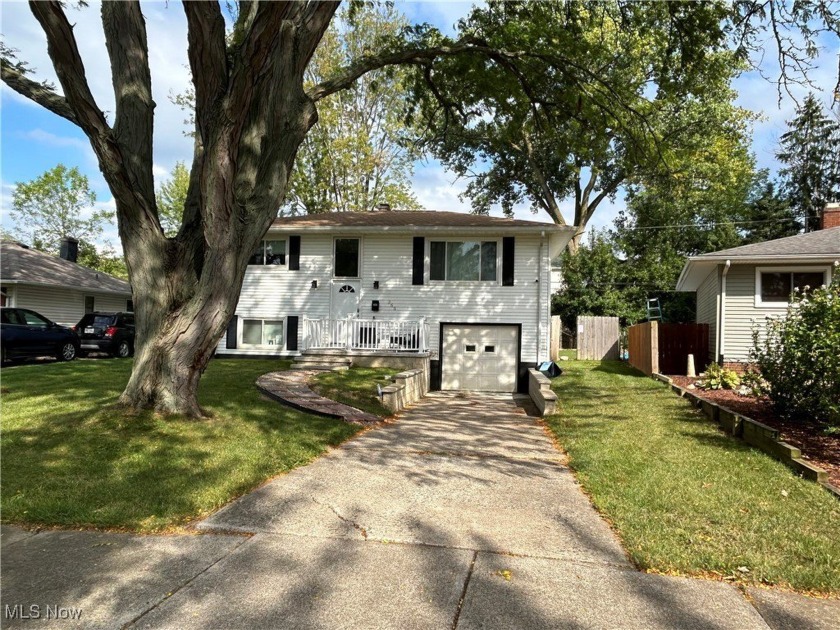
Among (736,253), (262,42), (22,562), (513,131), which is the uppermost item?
(513,131)

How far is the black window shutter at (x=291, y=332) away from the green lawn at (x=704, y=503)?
10275mm

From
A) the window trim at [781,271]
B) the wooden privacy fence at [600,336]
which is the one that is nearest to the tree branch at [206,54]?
the window trim at [781,271]

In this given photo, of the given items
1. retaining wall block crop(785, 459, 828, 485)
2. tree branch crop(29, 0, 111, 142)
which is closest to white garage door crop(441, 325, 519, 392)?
retaining wall block crop(785, 459, 828, 485)

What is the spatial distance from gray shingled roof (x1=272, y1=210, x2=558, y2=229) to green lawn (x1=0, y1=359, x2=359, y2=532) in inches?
340

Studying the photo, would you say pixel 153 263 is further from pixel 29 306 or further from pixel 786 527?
pixel 29 306

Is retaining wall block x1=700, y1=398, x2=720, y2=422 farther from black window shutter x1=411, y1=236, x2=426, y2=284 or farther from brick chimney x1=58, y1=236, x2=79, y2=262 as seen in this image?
brick chimney x1=58, y1=236, x2=79, y2=262

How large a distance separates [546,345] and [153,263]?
37.7ft

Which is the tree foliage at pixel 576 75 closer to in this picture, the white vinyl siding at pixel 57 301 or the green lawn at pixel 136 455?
the green lawn at pixel 136 455

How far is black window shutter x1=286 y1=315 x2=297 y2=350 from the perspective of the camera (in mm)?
16203

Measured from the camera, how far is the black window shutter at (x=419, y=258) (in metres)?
15.7

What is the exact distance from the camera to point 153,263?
630cm

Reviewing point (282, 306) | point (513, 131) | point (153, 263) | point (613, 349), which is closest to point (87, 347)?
point (282, 306)

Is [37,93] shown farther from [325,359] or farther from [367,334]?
[367,334]

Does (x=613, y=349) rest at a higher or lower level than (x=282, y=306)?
lower
